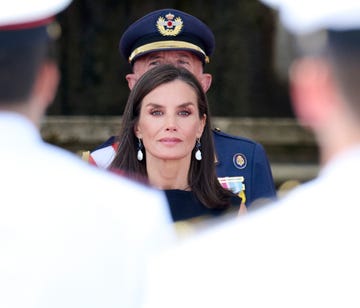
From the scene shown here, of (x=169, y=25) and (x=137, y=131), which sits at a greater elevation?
(x=169, y=25)

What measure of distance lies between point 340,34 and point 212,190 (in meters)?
1.18

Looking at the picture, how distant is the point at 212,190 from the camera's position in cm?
218

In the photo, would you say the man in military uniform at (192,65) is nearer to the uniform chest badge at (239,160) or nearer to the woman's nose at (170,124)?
the uniform chest badge at (239,160)

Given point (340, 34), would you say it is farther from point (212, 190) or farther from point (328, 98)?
point (212, 190)

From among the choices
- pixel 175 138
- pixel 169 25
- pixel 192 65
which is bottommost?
pixel 175 138

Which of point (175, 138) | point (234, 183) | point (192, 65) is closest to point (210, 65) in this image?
point (192, 65)

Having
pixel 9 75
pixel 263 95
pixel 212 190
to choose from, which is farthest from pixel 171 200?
pixel 263 95

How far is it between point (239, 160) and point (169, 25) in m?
0.49

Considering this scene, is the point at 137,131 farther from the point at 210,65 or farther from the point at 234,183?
the point at 210,65

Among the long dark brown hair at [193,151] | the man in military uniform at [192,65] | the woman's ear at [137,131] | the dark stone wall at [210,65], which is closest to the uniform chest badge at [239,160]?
the man in military uniform at [192,65]

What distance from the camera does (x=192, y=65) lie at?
269 centimetres

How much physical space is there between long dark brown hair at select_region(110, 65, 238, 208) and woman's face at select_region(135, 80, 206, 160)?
19 millimetres

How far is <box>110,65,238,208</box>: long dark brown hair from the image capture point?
83.7 inches

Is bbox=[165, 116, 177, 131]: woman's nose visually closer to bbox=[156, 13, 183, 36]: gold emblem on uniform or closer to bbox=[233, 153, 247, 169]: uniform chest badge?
bbox=[233, 153, 247, 169]: uniform chest badge
